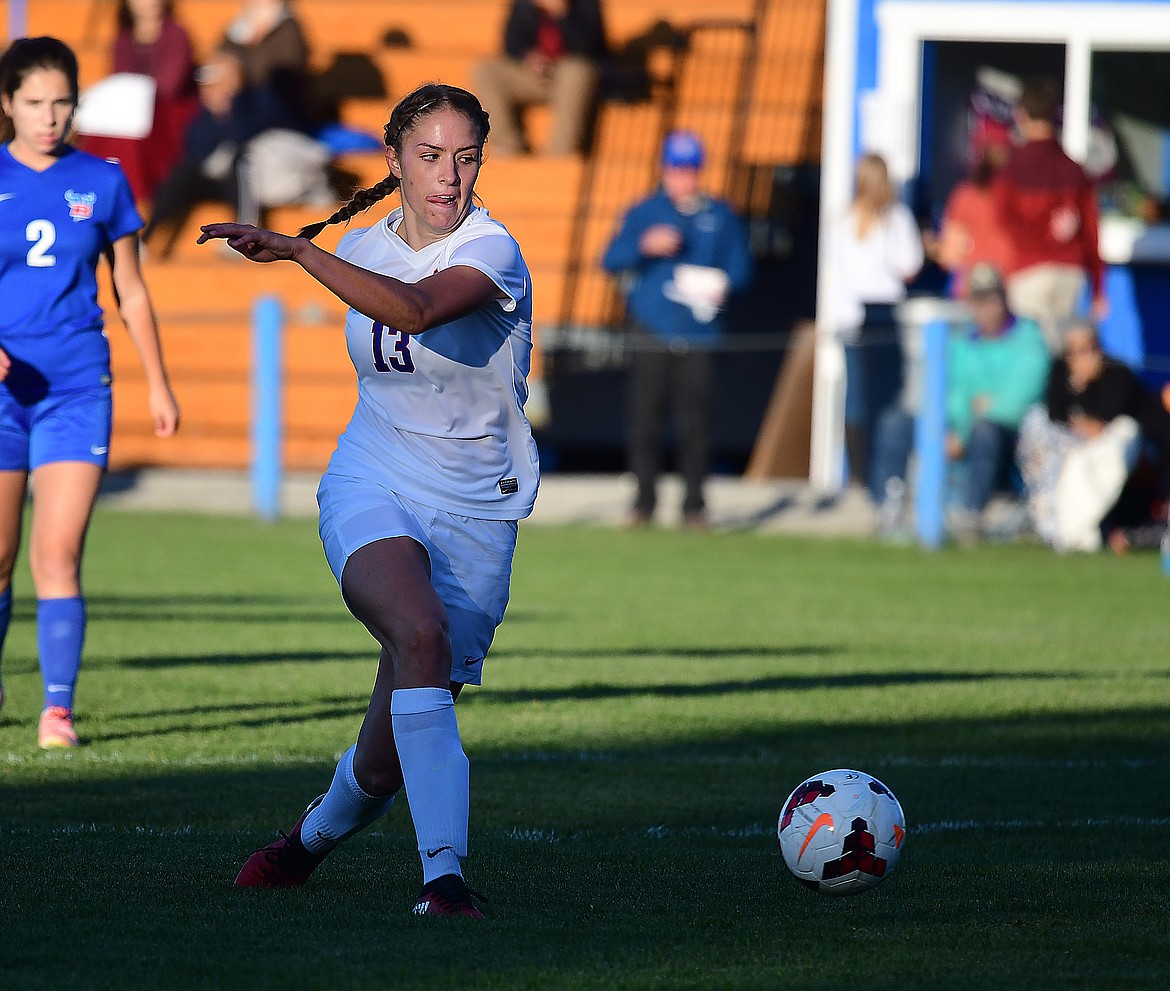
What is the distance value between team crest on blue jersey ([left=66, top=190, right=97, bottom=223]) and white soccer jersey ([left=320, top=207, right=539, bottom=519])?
223 centimetres

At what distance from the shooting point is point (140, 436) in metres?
18.7

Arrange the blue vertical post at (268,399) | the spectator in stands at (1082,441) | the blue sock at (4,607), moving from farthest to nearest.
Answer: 1. the blue vertical post at (268,399)
2. the spectator in stands at (1082,441)
3. the blue sock at (4,607)

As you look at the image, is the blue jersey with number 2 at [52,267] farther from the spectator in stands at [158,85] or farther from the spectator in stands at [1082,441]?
the spectator in stands at [158,85]

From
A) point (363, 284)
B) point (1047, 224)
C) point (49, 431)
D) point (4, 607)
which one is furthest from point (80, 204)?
point (1047, 224)

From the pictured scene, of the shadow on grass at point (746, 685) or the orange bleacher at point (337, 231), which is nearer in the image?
the shadow on grass at point (746, 685)

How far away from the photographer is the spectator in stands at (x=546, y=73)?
1947 centimetres

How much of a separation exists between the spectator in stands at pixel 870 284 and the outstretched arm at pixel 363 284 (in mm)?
11260

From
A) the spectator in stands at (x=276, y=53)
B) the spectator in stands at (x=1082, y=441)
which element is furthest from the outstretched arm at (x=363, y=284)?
the spectator in stands at (x=276, y=53)

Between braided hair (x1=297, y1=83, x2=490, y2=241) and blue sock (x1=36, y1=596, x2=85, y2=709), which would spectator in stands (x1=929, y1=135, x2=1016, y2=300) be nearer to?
blue sock (x1=36, y1=596, x2=85, y2=709)

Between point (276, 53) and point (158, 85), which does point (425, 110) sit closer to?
point (276, 53)

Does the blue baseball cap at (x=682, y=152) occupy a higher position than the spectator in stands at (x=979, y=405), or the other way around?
the blue baseball cap at (x=682, y=152)

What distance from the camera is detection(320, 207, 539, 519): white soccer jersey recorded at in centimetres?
490

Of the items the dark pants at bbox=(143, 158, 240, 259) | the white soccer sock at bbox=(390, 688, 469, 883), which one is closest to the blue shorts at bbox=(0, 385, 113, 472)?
the white soccer sock at bbox=(390, 688, 469, 883)

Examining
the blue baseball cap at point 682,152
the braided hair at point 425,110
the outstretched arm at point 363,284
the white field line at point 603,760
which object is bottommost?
the white field line at point 603,760
